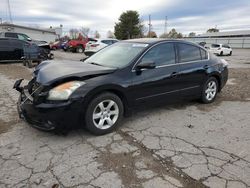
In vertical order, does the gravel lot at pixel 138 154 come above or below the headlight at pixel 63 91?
below

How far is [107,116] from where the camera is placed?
3.96m

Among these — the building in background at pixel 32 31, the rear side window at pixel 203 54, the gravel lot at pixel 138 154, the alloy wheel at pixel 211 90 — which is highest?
the building in background at pixel 32 31

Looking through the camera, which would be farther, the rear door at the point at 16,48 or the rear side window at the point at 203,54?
the rear door at the point at 16,48

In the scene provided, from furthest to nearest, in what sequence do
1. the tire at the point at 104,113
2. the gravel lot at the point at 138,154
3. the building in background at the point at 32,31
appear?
1. the building in background at the point at 32,31
2. the tire at the point at 104,113
3. the gravel lot at the point at 138,154

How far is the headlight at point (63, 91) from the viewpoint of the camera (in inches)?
137

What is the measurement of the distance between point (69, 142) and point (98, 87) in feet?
3.12

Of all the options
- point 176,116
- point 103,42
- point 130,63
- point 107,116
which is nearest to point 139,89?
point 130,63

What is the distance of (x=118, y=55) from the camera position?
4.70m

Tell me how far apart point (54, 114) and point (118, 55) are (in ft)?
6.14

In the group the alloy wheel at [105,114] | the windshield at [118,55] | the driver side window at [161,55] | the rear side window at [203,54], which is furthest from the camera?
the rear side window at [203,54]

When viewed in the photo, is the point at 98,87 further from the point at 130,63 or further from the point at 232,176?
the point at 232,176

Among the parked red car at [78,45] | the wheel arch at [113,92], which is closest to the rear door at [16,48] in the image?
the parked red car at [78,45]

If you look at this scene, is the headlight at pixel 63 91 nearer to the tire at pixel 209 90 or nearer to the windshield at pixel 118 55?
the windshield at pixel 118 55

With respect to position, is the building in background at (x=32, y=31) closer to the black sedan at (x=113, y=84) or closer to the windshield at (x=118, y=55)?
the windshield at (x=118, y=55)
